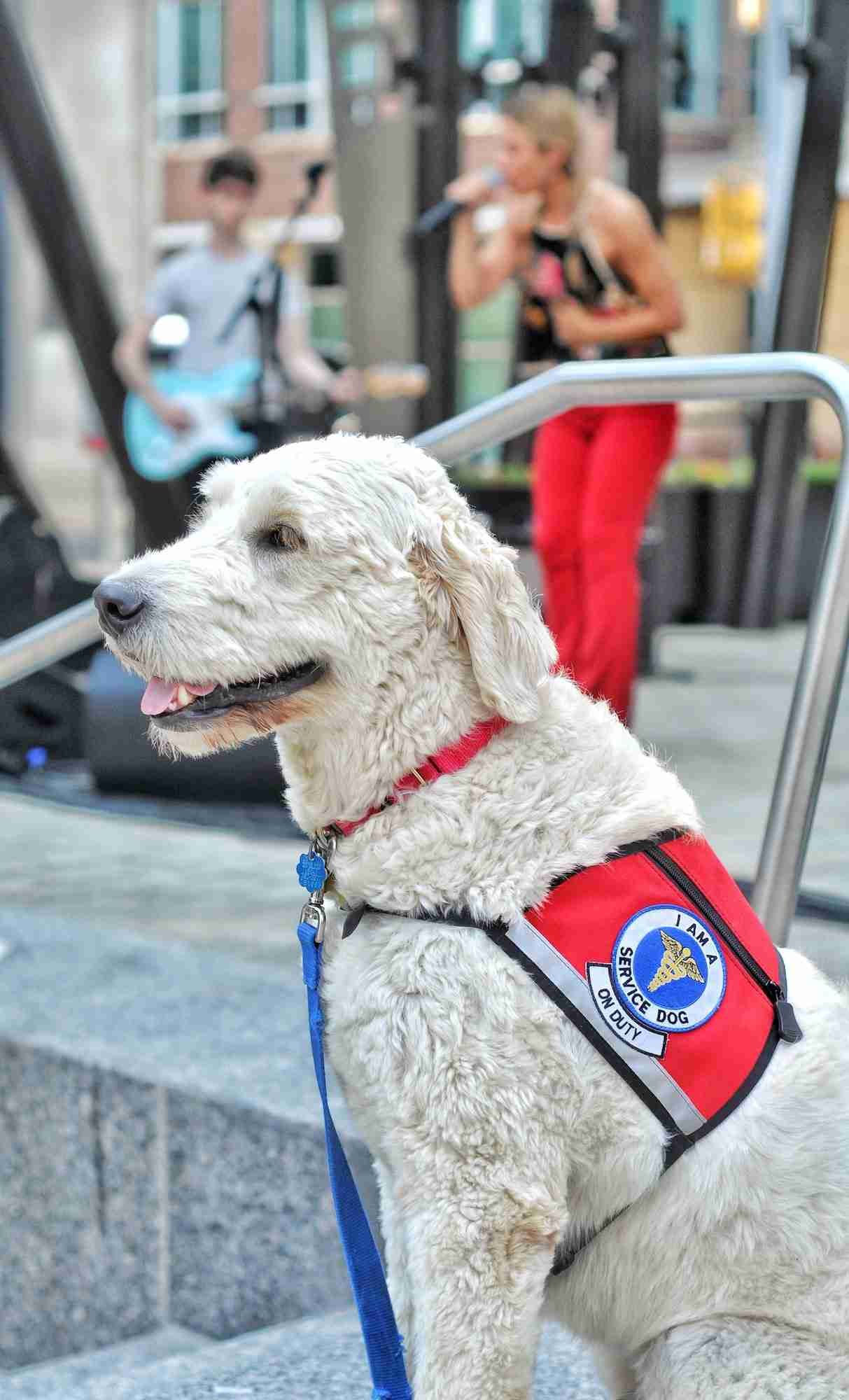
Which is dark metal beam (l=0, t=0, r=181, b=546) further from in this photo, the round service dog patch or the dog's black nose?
the round service dog patch

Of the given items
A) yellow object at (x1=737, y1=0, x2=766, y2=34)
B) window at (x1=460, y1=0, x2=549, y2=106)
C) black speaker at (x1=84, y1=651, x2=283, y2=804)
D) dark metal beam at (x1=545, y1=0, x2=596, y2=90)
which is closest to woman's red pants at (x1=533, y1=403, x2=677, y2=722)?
black speaker at (x1=84, y1=651, x2=283, y2=804)

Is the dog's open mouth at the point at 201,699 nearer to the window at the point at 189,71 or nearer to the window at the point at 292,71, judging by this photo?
the window at the point at 292,71

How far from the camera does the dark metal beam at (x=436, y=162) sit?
1134cm

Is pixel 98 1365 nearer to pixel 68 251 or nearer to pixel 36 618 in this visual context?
pixel 36 618

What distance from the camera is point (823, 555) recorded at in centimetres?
253

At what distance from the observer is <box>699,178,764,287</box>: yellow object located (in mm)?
18328

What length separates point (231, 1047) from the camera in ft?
9.95

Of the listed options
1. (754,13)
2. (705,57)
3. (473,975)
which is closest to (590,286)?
(473,975)

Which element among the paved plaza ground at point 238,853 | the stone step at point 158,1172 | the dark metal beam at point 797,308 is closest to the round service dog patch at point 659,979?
the stone step at point 158,1172

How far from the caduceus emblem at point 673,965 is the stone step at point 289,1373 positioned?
0.83 metres

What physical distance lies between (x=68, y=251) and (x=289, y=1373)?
6760 millimetres

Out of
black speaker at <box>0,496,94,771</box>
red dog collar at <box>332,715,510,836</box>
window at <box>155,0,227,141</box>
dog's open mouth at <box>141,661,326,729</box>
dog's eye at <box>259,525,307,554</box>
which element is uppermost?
dog's eye at <box>259,525,307,554</box>

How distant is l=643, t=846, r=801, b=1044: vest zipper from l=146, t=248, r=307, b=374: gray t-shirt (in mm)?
5876

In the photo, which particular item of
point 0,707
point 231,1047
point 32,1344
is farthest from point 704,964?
point 0,707
